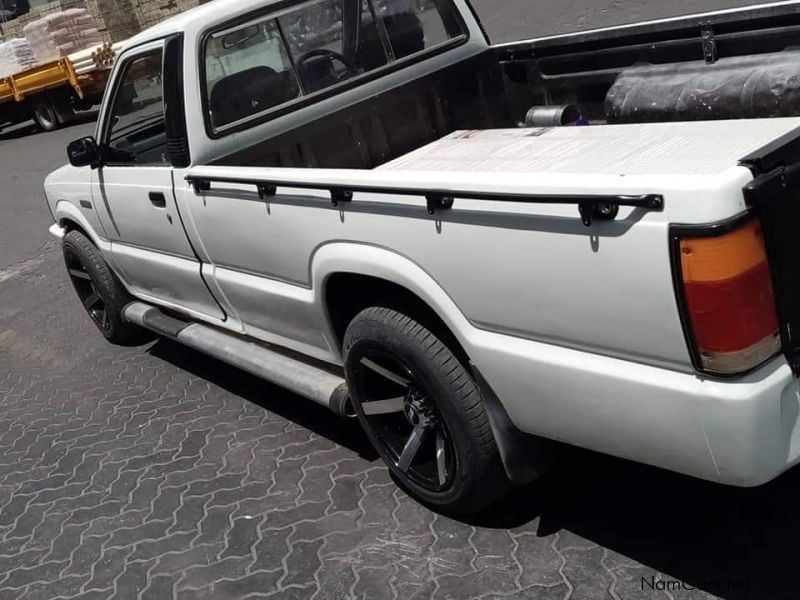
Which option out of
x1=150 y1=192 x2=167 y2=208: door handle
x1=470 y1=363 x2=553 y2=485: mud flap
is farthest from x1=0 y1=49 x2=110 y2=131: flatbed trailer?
x1=470 y1=363 x2=553 y2=485: mud flap

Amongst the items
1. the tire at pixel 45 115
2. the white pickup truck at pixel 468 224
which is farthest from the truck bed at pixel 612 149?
the tire at pixel 45 115

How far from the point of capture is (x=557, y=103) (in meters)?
4.54

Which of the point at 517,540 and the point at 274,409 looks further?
the point at 274,409

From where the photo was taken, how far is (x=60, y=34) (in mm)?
18797

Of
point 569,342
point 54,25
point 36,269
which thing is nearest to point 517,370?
point 569,342

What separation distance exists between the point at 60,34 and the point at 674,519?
734 inches

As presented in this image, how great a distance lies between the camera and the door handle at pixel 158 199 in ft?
14.1

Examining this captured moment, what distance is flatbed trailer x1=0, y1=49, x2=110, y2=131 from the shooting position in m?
18.1

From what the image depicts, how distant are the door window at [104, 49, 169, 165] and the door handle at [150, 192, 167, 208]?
337 millimetres

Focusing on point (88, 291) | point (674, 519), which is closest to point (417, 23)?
point (674, 519)

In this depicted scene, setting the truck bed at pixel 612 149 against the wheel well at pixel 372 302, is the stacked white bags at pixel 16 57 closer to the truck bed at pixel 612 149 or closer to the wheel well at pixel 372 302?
the truck bed at pixel 612 149

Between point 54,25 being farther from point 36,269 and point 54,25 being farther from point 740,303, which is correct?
point 740,303

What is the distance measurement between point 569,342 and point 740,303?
1.63ft

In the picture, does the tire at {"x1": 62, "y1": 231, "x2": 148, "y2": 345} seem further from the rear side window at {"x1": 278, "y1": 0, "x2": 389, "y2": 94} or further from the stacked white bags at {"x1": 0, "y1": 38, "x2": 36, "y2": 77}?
the stacked white bags at {"x1": 0, "y1": 38, "x2": 36, "y2": 77}
